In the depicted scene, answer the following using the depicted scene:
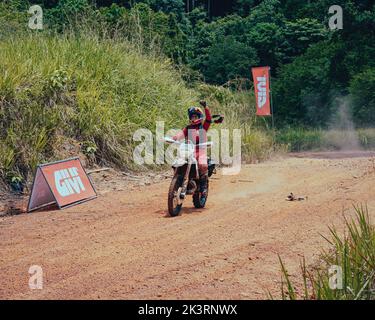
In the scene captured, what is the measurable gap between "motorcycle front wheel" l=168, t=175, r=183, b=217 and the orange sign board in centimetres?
197

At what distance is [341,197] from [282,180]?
95.1 inches

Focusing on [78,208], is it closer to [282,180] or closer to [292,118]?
[282,180]

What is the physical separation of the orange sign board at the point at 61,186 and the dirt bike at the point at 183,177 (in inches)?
78.2

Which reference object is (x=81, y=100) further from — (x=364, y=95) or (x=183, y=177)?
(x=364, y=95)

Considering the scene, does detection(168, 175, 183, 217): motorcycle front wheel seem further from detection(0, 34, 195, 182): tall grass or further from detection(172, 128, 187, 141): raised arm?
detection(0, 34, 195, 182): tall grass

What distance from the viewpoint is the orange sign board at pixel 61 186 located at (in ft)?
30.4

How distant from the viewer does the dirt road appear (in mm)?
5281

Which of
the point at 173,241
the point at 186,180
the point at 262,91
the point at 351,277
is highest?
the point at 262,91

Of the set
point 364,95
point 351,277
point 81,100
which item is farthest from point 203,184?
point 364,95

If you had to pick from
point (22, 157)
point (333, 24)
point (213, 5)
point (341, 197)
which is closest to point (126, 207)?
point (22, 157)

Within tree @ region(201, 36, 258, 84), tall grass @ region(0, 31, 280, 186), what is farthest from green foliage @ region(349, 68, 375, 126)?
tall grass @ region(0, 31, 280, 186)

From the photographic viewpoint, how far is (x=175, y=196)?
840 cm

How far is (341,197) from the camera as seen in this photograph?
29.8 feet

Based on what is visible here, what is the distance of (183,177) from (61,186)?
2.19 metres
